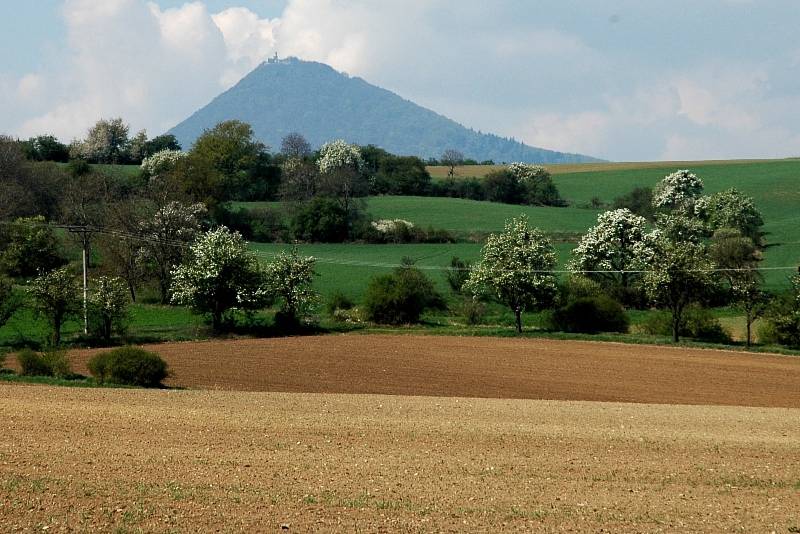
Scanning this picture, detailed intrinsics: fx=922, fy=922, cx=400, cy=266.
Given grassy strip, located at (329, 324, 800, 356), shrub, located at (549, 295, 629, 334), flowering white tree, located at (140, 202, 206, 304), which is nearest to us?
grassy strip, located at (329, 324, 800, 356)

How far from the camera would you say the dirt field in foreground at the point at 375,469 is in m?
15.2

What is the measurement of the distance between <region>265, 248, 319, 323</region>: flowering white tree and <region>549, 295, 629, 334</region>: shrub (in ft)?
55.7

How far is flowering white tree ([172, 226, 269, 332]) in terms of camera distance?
59.8 m

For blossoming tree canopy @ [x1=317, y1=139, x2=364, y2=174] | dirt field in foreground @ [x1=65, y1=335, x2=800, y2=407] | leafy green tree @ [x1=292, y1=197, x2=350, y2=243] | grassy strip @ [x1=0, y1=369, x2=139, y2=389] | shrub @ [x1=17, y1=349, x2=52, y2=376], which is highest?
blossoming tree canopy @ [x1=317, y1=139, x2=364, y2=174]

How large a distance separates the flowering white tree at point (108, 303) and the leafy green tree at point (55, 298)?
1.11m

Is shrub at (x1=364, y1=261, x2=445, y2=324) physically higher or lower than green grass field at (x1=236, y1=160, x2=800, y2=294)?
lower

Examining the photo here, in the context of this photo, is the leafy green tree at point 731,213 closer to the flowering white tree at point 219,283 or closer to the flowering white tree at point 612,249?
the flowering white tree at point 612,249

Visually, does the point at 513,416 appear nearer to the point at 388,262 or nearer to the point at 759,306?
the point at 759,306

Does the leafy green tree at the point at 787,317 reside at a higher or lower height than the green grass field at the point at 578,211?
lower

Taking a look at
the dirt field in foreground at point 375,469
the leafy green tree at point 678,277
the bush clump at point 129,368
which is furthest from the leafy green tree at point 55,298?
the leafy green tree at point 678,277

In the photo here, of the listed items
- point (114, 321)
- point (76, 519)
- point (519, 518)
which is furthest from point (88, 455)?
point (114, 321)

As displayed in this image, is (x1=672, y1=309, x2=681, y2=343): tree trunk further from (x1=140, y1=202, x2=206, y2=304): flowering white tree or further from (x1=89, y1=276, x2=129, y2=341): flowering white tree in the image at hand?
(x1=140, y1=202, x2=206, y2=304): flowering white tree

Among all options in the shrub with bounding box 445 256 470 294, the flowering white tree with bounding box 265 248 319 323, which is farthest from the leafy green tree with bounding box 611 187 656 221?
the flowering white tree with bounding box 265 248 319 323

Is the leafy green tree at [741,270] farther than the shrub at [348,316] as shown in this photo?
No
